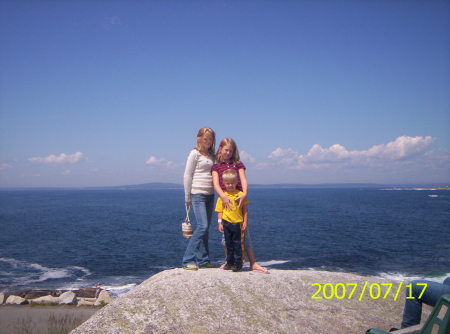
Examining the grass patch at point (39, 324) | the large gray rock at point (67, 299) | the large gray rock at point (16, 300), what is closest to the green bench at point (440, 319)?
the grass patch at point (39, 324)

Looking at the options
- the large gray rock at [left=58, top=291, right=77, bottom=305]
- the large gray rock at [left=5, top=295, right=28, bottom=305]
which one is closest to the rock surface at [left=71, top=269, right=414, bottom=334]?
the large gray rock at [left=58, top=291, right=77, bottom=305]

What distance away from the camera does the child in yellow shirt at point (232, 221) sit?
6781 millimetres

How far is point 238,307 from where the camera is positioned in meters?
5.69

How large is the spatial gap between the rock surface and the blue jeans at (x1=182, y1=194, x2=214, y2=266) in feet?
1.84

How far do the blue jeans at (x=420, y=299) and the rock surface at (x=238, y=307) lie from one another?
1239 mm

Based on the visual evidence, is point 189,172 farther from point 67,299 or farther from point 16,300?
point 16,300

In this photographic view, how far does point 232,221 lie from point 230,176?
839 mm

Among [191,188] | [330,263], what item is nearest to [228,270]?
[191,188]

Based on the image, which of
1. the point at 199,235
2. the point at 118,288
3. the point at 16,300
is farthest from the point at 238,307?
the point at 118,288

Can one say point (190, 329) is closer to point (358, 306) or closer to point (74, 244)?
point (358, 306)

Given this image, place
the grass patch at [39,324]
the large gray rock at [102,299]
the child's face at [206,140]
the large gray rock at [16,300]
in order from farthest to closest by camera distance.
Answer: the large gray rock at [16,300]
the large gray rock at [102,299]
the grass patch at [39,324]
the child's face at [206,140]

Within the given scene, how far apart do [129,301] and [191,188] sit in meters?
2.62

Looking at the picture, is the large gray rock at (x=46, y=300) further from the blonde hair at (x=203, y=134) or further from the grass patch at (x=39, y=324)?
the blonde hair at (x=203, y=134)

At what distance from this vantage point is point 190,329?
5.18m
